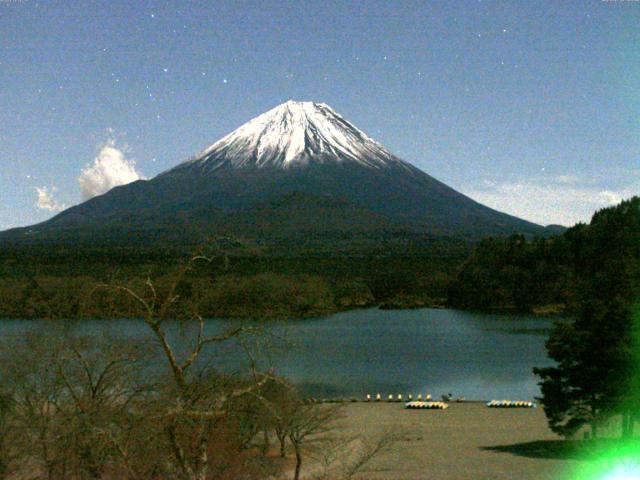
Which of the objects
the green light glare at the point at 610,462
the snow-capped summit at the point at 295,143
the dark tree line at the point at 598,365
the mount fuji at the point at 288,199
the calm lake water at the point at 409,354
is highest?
the snow-capped summit at the point at 295,143

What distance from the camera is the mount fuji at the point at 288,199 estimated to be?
100 meters

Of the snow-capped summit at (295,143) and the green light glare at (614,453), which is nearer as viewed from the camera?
the green light glare at (614,453)

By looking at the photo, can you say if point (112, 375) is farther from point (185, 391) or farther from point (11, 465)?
point (185, 391)

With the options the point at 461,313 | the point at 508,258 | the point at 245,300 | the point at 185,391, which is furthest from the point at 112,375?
the point at 508,258

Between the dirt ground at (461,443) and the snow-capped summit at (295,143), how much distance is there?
108909mm

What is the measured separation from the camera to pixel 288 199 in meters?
109

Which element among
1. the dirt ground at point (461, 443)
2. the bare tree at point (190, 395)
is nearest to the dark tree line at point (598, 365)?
the dirt ground at point (461, 443)

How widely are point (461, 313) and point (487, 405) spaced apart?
4197 centimetres

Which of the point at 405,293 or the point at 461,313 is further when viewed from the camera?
the point at 405,293

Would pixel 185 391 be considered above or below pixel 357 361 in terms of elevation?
above

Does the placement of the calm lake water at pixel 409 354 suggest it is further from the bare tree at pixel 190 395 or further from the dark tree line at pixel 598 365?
the dark tree line at pixel 598 365

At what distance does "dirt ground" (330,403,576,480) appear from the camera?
531 inches

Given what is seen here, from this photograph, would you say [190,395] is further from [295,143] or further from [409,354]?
[295,143]

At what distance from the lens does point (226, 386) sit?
23.0 feet
